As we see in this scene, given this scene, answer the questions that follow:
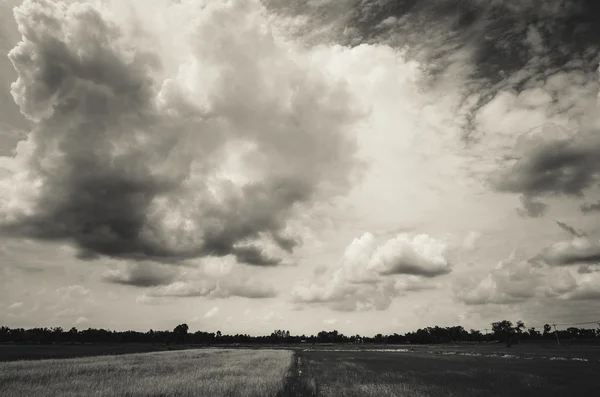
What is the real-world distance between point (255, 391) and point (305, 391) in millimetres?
Result: 3774

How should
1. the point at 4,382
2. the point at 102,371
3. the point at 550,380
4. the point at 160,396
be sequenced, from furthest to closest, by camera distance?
the point at 102,371 < the point at 550,380 < the point at 4,382 < the point at 160,396

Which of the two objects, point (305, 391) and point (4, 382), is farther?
point (4, 382)

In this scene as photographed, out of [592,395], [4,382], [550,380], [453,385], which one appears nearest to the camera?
[592,395]

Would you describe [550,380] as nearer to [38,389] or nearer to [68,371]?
[38,389]

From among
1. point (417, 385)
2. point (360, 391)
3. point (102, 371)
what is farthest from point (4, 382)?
point (417, 385)

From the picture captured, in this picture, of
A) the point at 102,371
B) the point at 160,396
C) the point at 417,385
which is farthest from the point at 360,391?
the point at 102,371

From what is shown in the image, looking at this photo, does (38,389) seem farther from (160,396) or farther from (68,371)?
(68,371)

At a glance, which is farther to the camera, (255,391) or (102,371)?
(102,371)

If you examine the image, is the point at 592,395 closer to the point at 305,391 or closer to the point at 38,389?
the point at 305,391

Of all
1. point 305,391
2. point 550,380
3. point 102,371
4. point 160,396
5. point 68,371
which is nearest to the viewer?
point 160,396

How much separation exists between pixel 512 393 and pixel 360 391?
1082 cm

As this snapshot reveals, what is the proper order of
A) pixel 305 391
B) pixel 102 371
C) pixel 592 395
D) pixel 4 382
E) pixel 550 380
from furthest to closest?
pixel 102 371 → pixel 550 380 → pixel 4 382 → pixel 305 391 → pixel 592 395

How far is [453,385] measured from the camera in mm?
30984

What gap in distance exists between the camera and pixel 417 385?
31.0 m
